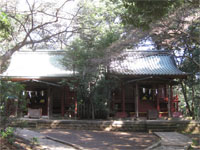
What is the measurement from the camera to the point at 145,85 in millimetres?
16062

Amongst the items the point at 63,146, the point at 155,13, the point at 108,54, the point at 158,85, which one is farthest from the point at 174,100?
the point at 155,13

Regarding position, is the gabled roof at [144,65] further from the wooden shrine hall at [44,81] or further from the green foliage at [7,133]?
the green foliage at [7,133]

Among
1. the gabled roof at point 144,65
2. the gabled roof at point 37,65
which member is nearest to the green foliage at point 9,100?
the gabled roof at point 144,65

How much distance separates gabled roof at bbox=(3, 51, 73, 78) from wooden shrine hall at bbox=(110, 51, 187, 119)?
375 cm

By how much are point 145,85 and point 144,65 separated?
4.72ft

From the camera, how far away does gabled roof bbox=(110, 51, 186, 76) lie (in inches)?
535

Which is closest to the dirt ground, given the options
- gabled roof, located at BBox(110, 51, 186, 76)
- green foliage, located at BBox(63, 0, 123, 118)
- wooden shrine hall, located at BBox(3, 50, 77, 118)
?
green foliage, located at BBox(63, 0, 123, 118)

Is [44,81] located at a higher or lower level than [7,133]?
higher

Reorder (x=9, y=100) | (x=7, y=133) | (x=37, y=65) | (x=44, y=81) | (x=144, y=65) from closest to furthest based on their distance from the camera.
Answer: (x=7, y=133) → (x=9, y=100) → (x=44, y=81) → (x=144, y=65) → (x=37, y=65)

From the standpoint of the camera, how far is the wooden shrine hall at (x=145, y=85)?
46.5ft

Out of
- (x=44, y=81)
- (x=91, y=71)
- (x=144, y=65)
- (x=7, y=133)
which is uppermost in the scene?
(x=144, y=65)

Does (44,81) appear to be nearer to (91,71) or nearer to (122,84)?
(91,71)

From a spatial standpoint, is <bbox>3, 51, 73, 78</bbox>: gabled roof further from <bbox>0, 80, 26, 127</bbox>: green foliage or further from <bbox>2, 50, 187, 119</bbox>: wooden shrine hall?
<bbox>0, 80, 26, 127</bbox>: green foliage

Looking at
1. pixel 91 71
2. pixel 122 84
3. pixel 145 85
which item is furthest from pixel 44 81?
pixel 145 85
